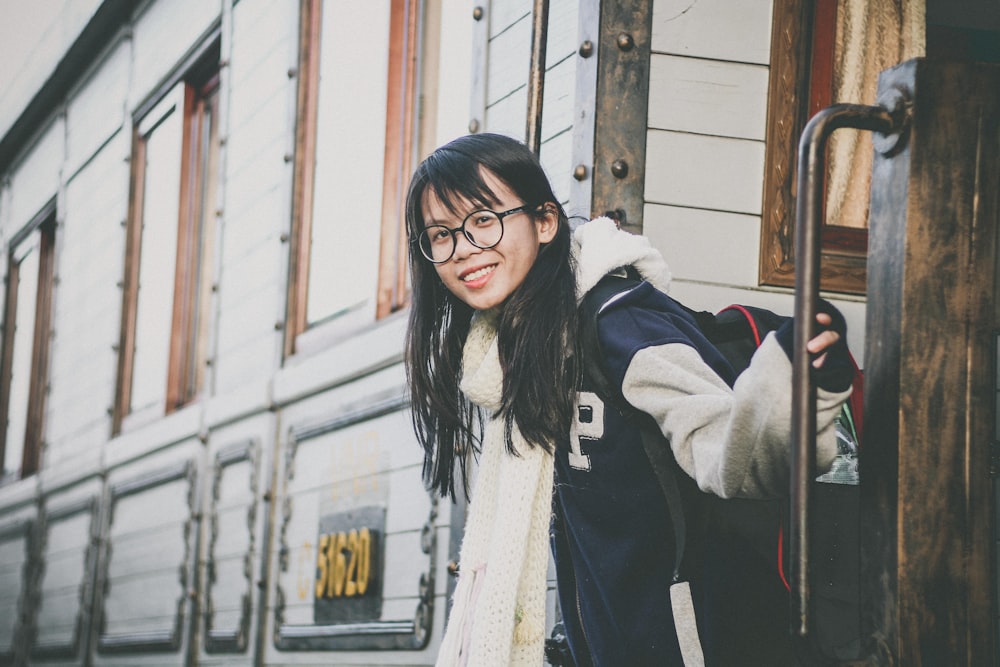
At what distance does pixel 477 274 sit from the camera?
2232mm

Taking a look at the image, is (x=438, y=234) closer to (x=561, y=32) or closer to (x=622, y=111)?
(x=622, y=111)

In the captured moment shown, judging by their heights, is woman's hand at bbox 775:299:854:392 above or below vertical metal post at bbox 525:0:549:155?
below

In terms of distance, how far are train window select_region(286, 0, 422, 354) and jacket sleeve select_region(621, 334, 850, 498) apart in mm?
2392

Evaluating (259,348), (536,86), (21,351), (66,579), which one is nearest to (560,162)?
(536,86)

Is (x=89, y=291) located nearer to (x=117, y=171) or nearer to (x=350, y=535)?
(x=117, y=171)

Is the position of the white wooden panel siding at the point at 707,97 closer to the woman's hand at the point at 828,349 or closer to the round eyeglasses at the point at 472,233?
the round eyeglasses at the point at 472,233

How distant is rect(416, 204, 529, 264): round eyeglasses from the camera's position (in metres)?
2.21

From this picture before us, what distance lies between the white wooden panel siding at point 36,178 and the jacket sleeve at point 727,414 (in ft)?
27.8

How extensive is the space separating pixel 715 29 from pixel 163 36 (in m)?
5.07

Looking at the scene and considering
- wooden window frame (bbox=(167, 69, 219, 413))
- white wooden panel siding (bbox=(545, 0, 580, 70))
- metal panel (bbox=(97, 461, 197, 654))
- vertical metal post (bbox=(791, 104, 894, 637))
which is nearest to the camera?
vertical metal post (bbox=(791, 104, 894, 637))

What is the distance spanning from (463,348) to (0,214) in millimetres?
10087

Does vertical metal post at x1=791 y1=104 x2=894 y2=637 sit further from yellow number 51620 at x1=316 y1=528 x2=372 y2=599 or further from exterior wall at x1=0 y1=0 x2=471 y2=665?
yellow number 51620 at x1=316 y1=528 x2=372 y2=599

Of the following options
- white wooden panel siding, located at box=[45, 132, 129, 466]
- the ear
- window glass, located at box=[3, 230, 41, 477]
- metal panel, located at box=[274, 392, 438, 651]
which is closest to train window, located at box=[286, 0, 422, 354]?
metal panel, located at box=[274, 392, 438, 651]

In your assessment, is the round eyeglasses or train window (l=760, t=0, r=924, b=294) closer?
the round eyeglasses
